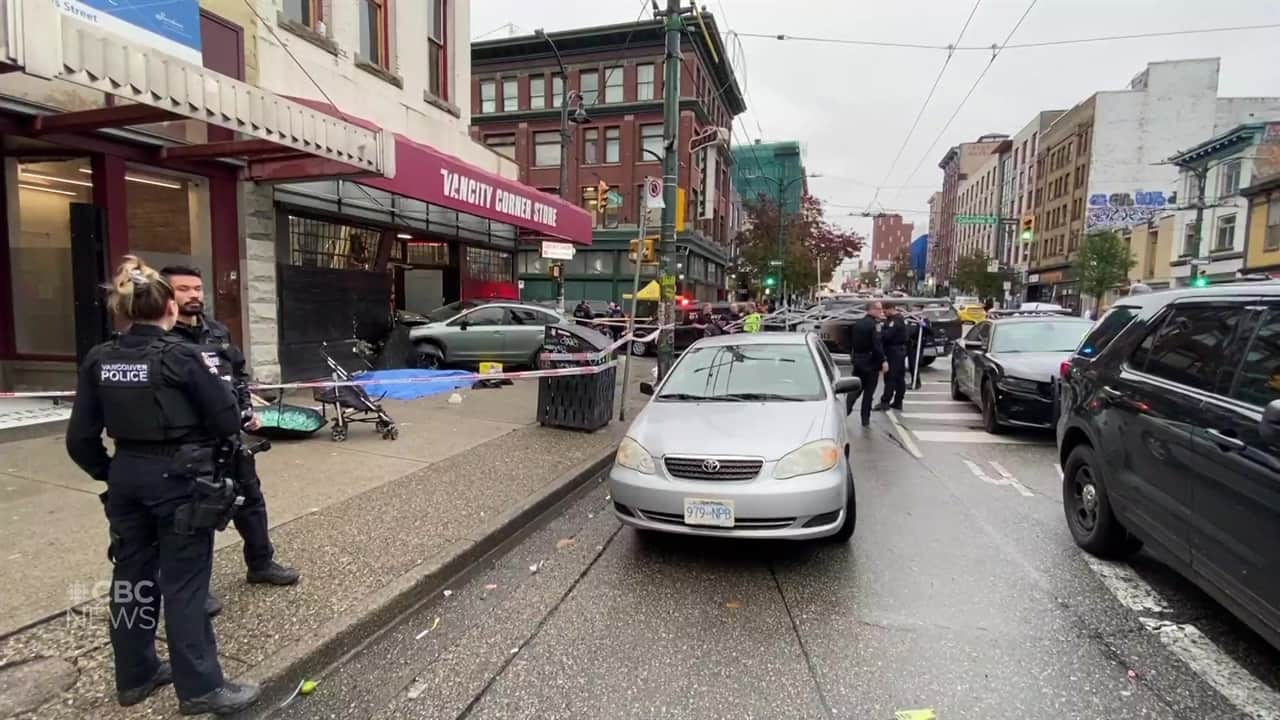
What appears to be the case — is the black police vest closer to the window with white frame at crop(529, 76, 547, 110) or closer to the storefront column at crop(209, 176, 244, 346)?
the storefront column at crop(209, 176, 244, 346)

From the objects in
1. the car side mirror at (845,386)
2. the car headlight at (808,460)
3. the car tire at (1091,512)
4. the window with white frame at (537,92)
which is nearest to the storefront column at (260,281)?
the car side mirror at (845,386)

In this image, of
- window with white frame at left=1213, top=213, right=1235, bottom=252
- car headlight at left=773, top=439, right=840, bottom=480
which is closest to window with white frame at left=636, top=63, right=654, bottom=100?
window with white frame at left=1213, top=213, right=1235, bottom=252

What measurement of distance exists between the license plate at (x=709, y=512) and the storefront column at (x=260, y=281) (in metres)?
7.21

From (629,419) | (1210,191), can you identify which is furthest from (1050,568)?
(1210,191)

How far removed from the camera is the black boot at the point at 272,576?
3730 millimetres

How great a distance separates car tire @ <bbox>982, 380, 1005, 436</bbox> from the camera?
8.62 meters

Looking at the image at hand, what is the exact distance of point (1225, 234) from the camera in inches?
1288

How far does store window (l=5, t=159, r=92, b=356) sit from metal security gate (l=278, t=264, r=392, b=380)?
2478 mm

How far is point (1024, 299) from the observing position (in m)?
60.6

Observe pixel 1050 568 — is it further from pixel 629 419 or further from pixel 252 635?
pixel 629 419

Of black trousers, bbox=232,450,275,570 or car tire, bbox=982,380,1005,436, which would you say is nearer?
black trousers, bbox=232,450,275,570

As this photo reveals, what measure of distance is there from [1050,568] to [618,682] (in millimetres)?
3053

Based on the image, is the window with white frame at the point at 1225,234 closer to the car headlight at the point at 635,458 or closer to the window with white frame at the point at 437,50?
the window with white frame at the point at 437,50

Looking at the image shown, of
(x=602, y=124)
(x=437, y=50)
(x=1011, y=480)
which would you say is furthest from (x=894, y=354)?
(x=602, y=124)
